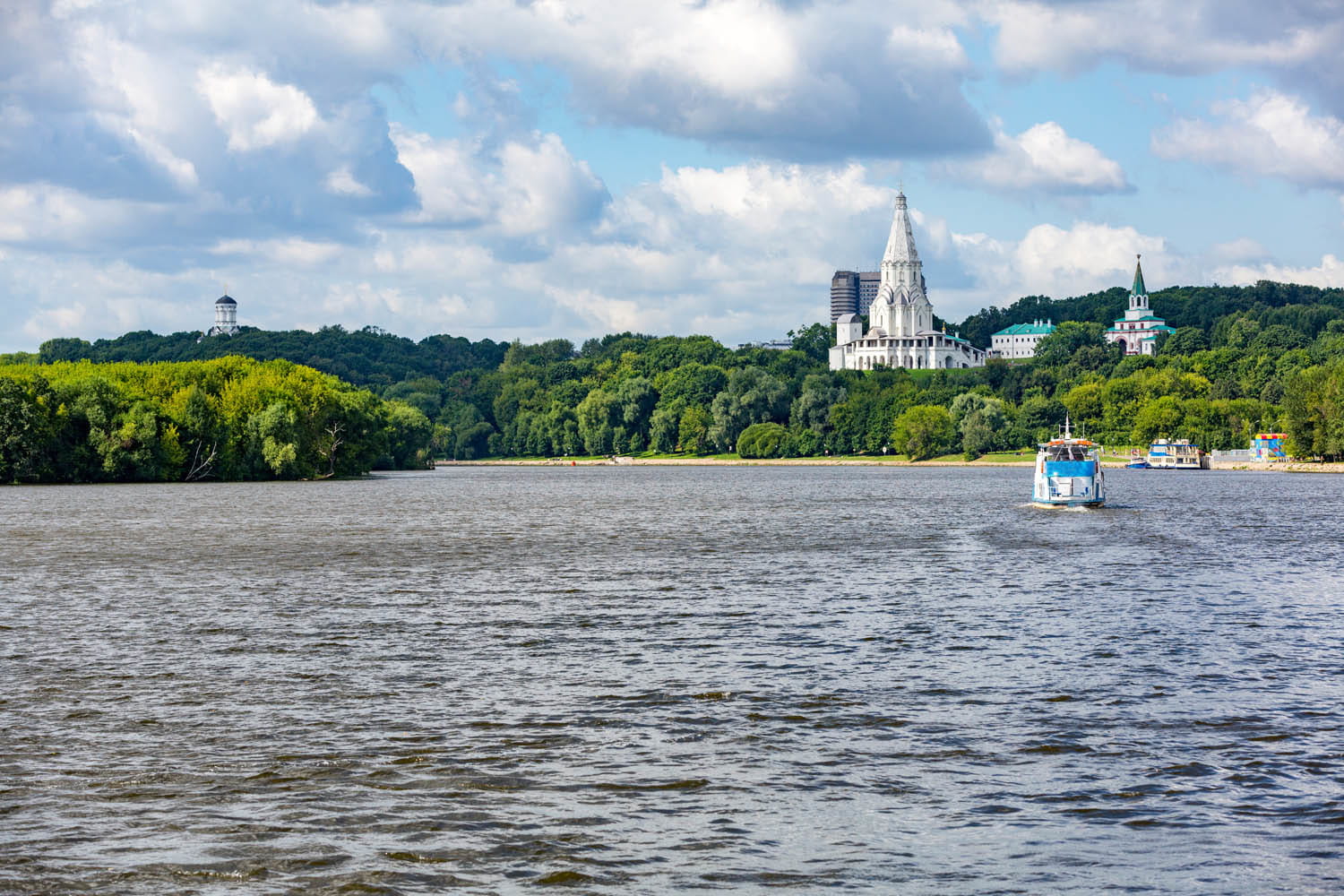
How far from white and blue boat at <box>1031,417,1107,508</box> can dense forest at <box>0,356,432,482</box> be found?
7471 cm

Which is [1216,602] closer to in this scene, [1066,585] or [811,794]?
[1066,585]

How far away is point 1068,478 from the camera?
95.2 m

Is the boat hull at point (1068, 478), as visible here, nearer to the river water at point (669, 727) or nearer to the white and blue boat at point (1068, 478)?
the white and blue boat at point (1068, 478)

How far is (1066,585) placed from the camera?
45.3m

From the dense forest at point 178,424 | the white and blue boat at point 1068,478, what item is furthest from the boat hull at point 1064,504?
the dense forest at point 178,424

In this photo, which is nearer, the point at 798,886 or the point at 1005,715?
the point at 798,886

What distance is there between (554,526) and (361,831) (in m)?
61.7

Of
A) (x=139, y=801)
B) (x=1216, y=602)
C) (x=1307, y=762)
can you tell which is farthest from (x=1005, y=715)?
(x=1216, y=602)

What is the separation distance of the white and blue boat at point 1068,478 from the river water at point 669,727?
4180 cm

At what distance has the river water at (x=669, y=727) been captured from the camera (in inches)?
596

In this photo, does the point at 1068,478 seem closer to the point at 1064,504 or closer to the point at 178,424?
the point at 1064,504

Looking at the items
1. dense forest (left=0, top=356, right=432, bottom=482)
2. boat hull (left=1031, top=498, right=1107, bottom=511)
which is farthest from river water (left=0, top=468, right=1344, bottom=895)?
dense forest (left=0, top=356, right=432, bottom=482)

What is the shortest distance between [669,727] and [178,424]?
12108 cm

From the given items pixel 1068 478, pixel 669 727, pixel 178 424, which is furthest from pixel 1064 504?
pixel 178 424
